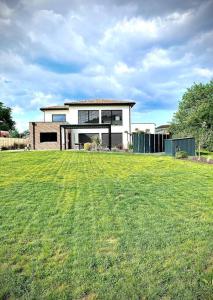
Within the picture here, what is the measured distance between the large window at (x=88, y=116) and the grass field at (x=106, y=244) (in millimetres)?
34674

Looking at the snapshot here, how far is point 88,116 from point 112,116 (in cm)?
358

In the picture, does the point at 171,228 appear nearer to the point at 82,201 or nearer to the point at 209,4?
the point at 82,201

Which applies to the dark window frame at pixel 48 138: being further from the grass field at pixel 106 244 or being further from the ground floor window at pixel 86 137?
the grass field at pixel 106 244

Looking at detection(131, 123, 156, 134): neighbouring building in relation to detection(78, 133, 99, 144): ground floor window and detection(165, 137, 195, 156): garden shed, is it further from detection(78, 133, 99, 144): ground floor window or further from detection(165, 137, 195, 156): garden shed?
detection(165, 137, 195, 156): garden shed

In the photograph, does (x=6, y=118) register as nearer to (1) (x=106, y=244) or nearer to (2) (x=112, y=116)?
(2) (x=112, y=116)

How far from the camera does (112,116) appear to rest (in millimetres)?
43406

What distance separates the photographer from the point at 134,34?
15008mm

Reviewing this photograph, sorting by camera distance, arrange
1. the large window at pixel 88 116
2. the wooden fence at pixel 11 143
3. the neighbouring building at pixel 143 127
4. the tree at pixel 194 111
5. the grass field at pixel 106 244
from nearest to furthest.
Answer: the grass field at pixel 106 244 → the wooden fence at pixel 11 143 → the tree at pixel 194 111 → the large window at pixel 88 116 → the neighbouring building at pixel 143 127

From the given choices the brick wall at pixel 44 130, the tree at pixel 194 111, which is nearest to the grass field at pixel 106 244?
the brick wall at pixel 44 130

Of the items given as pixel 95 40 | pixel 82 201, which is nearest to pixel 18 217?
pixel 82 201

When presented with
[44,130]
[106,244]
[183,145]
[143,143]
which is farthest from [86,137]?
[106,244]

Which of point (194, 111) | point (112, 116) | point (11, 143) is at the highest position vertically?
point (194, 111)

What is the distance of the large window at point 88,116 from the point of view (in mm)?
43094

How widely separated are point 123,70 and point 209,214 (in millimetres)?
22682
